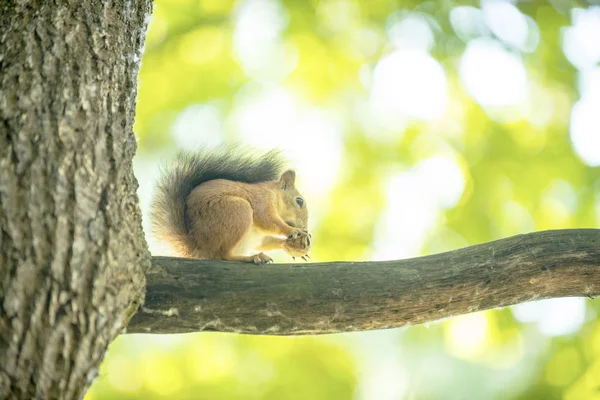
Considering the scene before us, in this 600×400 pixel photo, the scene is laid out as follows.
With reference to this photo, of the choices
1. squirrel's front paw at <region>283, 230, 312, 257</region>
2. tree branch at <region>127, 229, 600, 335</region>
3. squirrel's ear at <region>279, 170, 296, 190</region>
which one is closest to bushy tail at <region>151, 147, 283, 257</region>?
squirrel's ear at <region>279, 170, 296, 190</region>

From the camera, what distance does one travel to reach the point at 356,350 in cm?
616

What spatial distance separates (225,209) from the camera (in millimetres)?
3375

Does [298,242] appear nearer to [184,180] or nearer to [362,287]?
[184,180]

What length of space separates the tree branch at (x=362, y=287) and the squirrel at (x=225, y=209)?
0.46 metres

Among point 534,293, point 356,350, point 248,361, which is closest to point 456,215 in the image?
point 356,350

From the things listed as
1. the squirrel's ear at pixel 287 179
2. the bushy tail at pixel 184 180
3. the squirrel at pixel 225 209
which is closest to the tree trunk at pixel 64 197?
the squirrel at pixel 225 209

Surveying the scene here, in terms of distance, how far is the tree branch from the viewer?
260 centimetres

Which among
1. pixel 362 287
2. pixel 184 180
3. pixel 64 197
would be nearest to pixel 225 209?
pixel 184 180

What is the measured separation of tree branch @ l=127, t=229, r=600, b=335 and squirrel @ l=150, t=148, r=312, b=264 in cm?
46

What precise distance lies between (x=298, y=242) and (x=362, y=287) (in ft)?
3.47

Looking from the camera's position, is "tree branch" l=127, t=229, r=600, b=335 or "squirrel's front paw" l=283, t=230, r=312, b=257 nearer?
"tree branch" l=127, t=229, r=600, b=335

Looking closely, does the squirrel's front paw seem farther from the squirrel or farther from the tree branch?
the tree branch

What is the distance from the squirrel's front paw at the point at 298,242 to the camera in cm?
375

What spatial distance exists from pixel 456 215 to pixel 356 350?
151 centimetres
